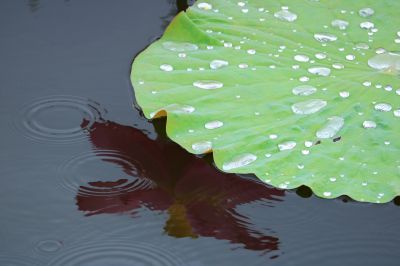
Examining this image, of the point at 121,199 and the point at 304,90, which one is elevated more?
the point at 304,90

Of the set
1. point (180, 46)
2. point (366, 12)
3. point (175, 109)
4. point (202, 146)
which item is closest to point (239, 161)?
point (202, 146)

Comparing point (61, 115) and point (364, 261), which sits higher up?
point (61, 115)

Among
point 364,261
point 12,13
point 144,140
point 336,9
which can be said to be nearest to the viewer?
point 364,261

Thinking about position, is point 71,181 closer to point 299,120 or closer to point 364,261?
point 299,120

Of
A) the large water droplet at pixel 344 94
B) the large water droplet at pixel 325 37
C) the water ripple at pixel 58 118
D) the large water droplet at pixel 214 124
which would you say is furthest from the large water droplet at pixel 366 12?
the water ripple at pixel 58 118

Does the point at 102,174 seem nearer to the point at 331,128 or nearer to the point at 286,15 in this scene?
the point at 331,128

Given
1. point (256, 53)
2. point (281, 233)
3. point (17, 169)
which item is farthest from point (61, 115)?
point (281, 233)

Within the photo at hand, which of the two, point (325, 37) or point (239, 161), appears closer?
point (239, 161)
